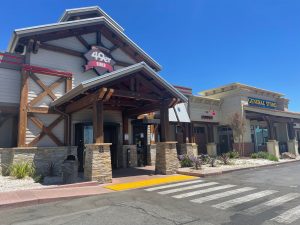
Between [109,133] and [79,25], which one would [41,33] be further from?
[109,133]

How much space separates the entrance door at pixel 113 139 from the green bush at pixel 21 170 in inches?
207

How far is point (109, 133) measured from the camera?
17109 millimetres

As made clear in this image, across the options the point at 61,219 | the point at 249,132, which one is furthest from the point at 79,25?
the point at 249,132

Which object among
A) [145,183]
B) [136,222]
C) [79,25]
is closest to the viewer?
[136,222]

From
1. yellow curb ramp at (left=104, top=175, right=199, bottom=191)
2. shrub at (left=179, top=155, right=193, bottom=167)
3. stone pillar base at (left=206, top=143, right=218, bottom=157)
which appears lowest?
yellow curb ramp at (left=104, top=175, right=199, bottom=191)

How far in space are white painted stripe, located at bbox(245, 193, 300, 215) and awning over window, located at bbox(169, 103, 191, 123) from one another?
1221 cm

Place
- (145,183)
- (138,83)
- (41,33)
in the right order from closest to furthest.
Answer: (145,183), (138,83), (41,33)

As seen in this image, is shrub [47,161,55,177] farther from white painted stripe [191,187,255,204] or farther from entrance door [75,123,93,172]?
white painted stripe [191,187,255,204]

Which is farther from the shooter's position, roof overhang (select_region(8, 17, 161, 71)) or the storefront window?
the storefront window

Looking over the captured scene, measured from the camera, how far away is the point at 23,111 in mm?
13555

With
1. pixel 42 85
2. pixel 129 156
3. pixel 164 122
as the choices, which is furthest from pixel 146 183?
pixel 42 85

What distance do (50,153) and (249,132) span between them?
19.2 metres

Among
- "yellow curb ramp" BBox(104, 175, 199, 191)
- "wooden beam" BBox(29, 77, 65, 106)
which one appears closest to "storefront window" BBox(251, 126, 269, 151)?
"yellow curb ramp" BBox(104, 175, 199, 191)

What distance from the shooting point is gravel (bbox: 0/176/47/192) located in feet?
33.1
